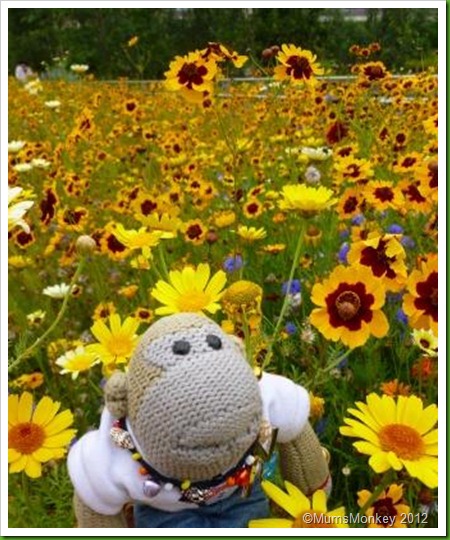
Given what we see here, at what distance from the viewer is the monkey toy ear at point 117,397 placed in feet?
2.03

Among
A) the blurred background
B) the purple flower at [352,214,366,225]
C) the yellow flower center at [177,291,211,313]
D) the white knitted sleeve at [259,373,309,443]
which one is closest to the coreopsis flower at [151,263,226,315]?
the yellow flower center at [177,291,211,313]

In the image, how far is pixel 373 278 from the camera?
0.71 metres

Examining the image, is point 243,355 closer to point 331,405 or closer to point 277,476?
point 277,476

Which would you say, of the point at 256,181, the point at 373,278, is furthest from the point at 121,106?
the point at 373,278

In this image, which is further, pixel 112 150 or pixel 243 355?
pixel 112 150

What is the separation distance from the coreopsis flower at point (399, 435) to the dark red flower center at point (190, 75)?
571mm

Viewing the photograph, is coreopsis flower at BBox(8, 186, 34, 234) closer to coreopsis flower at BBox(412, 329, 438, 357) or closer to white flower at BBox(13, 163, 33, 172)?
coreopsis flower at BBox(412, 329, 438, 357)

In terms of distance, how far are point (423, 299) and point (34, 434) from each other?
0.41 metres

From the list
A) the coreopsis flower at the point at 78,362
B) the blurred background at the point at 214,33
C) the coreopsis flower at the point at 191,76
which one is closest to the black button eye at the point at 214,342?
the coreopsis flower at the point at 78,362

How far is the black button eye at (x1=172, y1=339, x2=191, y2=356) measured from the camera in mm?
590

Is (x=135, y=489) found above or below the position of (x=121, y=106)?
below

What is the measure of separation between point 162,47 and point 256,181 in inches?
78.0

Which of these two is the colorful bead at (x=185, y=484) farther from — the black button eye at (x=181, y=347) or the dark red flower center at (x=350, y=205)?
the dark red flower center at (x=350, y=205)

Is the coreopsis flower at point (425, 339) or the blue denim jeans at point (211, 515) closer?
the blue denim jeans at point (211, 515)
